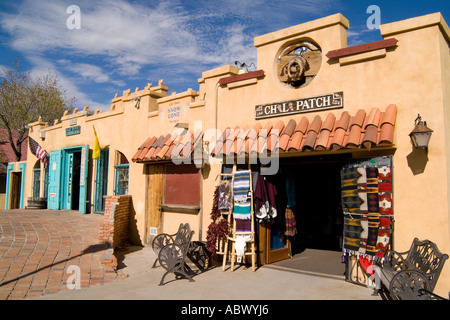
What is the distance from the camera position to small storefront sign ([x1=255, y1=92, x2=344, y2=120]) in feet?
22.8

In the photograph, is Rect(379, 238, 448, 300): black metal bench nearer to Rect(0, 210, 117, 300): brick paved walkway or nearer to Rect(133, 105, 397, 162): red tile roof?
Rect(133, 105, 397, 162): red tile roof

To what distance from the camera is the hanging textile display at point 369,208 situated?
6.05 metres

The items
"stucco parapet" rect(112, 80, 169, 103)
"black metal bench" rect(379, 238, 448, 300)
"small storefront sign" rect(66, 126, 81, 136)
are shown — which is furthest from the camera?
"small storefront sign" rect(66, 126, 81, 136)

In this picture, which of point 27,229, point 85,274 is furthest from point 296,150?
point 27,229

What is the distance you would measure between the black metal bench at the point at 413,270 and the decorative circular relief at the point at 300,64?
373cm

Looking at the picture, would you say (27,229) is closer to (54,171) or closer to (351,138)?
(54,171)

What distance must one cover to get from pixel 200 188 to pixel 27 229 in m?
4.74

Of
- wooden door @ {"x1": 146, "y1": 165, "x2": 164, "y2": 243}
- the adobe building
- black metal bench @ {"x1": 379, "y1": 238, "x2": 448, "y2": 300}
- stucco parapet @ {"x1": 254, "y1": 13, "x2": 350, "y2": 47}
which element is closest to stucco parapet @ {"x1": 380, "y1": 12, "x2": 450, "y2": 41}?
the adobe building

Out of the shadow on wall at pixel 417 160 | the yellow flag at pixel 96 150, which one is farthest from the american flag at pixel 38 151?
the shadow on wall at pixel 417 160

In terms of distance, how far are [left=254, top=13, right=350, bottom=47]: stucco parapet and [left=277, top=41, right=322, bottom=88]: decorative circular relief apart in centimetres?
26

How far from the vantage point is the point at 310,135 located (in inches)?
262

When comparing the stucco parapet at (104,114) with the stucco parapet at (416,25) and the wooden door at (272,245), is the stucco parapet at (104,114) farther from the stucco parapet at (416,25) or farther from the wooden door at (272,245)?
the stucco parapet at (416,25)

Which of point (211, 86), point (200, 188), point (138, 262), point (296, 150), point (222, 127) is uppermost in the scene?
point (211, 86)

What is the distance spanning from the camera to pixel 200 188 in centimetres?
920
